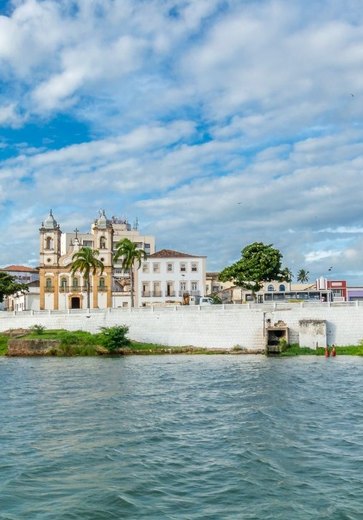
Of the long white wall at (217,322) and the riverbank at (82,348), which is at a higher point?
the long white wall at (217,322)

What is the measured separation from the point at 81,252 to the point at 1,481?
236 feet

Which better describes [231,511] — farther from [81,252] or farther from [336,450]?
[81,252]

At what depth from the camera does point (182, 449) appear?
68.9ft

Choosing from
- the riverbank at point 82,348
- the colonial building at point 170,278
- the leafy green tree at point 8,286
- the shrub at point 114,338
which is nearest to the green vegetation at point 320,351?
the riverbank at point 82,348

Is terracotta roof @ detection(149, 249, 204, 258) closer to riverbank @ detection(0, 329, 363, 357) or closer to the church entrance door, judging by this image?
the church entrance door

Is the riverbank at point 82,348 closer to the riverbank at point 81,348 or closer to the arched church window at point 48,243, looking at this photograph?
the riverbank at point 81,348

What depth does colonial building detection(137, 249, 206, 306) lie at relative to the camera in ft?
343

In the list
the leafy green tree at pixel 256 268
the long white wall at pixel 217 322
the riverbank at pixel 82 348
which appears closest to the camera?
the long white wall at pixel 217 322

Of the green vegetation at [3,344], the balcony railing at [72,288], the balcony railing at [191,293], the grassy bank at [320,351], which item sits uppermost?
the balcony railing at [72,288]

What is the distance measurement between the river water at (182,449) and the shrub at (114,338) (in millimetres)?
24006

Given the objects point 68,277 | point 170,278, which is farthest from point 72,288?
point 170,278

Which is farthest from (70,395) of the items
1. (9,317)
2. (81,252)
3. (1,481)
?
(81,252)

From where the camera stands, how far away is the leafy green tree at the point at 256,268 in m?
87.8

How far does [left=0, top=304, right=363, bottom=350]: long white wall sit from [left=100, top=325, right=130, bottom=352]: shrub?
9.33ft
